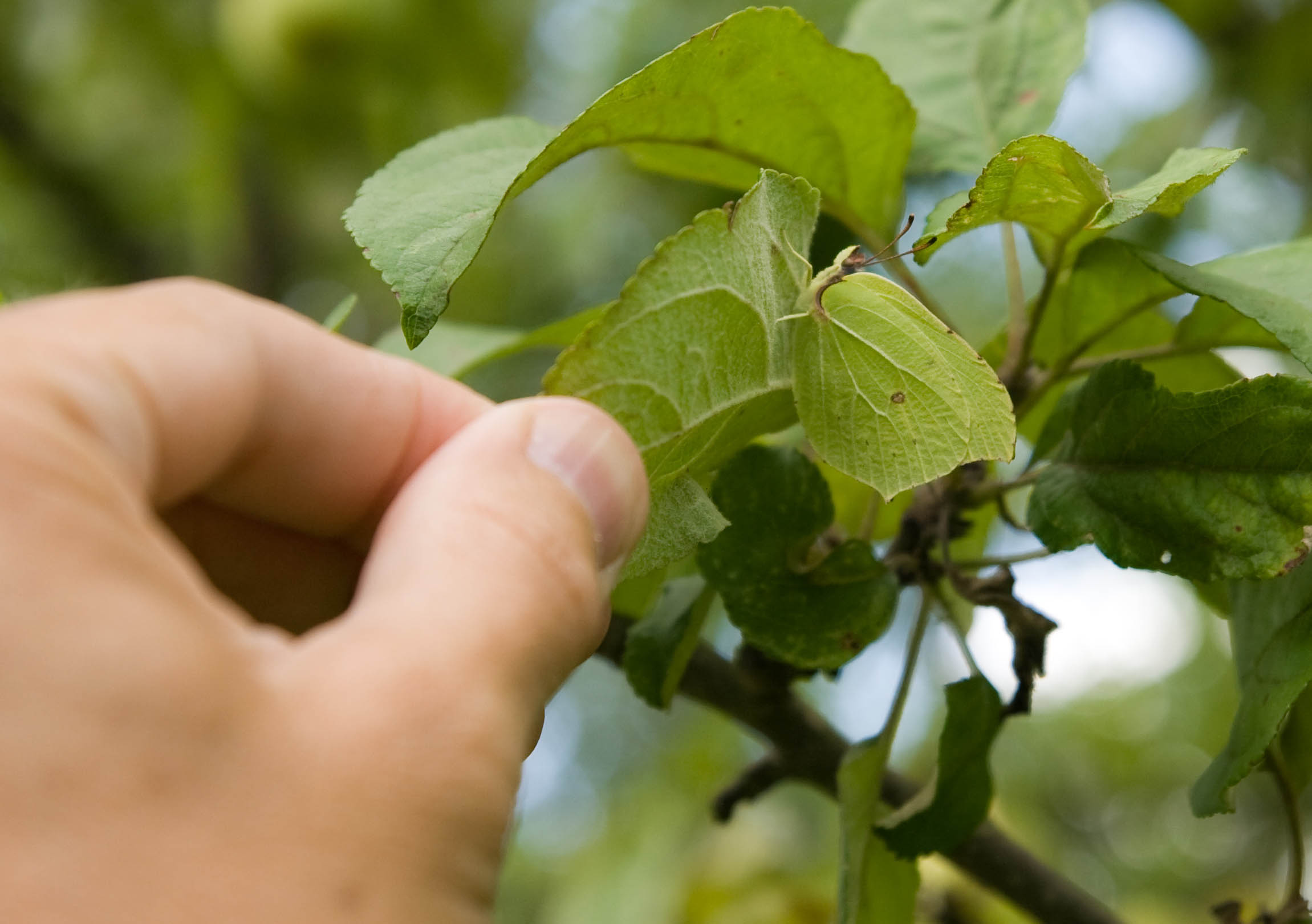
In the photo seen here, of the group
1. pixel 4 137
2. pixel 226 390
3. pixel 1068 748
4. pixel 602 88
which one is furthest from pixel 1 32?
pixel 1068 748

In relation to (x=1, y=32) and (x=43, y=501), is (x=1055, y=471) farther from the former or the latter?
(x=1, y=32)

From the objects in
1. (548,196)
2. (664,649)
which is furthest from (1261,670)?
(548,196)

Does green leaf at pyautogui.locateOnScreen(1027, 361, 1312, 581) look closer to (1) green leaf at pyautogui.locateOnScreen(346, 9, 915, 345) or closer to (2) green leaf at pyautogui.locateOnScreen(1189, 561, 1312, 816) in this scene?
(2) green leaf at pyautogui.locateOnScreen(1189, 561, 1312, 816)

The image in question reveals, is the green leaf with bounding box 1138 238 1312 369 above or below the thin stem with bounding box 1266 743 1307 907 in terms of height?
above

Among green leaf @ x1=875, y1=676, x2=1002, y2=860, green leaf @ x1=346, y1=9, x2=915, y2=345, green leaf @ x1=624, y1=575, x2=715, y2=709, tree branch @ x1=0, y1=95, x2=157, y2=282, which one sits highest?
green leaf @ x1=346, y1=9, x2=915, y2=345

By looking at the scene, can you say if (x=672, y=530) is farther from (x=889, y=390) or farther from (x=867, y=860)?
(x=867, y=860)

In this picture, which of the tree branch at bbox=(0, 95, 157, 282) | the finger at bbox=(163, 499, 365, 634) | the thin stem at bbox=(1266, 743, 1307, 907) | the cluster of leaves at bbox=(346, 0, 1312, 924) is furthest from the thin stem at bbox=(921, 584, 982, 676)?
the tree branch at bbox=(0, 95, 157, 282)
